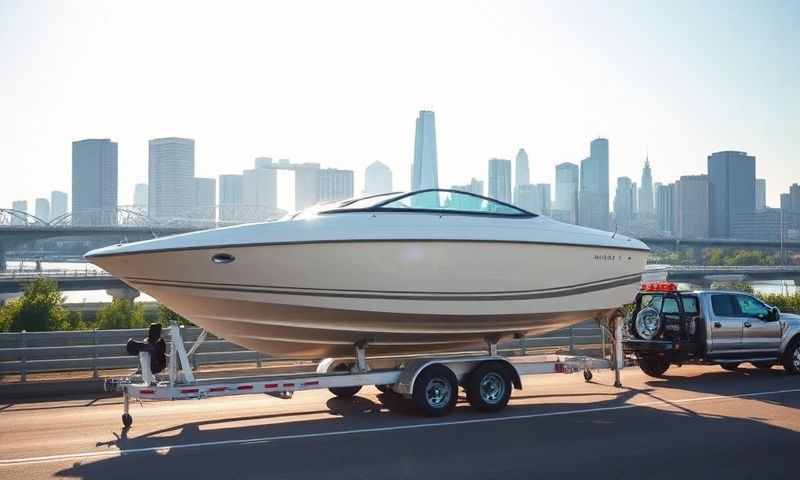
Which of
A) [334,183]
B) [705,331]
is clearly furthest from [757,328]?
[334,183]

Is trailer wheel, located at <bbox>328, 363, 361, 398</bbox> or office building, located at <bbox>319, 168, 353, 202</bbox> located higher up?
office building, located at <bbox>319, 168, 353, 202</bbox>

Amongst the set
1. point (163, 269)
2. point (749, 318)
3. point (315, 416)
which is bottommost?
point (315, 416)

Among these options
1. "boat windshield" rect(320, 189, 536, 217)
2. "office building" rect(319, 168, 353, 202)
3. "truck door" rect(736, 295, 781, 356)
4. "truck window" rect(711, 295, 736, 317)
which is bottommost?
"truck door" rect(736, 295, 781, 356)

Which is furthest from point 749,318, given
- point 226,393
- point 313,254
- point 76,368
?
point 76,368

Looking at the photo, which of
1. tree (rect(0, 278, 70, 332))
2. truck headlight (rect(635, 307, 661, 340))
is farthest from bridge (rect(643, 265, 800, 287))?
truck headlight (rect(635, 307, 661, 340))

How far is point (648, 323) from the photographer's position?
13531mm

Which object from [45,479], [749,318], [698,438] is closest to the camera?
[45,479]

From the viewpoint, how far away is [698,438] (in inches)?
336

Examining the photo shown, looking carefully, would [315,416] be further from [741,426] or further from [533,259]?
[741,426]

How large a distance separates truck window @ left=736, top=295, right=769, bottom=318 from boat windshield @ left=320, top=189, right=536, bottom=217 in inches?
206

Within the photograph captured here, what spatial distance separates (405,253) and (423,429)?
2.19 m

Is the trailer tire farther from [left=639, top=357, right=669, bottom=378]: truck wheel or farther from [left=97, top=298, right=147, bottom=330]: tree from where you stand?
[left=97, top=298, right=147, bottom=330]: tree

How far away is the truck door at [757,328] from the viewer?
1366cm

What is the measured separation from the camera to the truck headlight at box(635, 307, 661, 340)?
1339 cm
